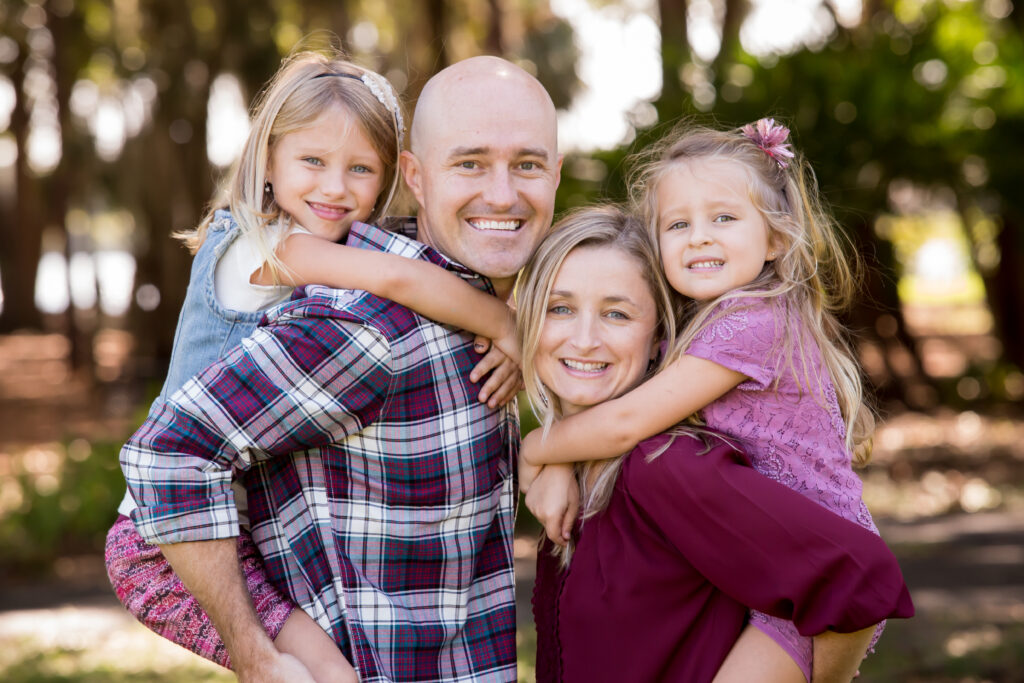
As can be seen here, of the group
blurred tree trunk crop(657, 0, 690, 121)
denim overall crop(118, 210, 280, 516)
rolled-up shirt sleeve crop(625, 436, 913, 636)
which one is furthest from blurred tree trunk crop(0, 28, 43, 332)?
rolled-up shirt sleeve crop(625, 436, 913, 636)

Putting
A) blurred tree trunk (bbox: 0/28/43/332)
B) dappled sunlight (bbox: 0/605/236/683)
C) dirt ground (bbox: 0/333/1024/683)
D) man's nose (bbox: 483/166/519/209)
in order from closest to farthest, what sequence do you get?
man's nose (bbox: 483/166/519/209)
dirt ground (bbox: 0/333/1024/683)
dappled sunlight (bbox: 0/605/236/683)
blurred tree trunk (bbox: 0/28/43/332)

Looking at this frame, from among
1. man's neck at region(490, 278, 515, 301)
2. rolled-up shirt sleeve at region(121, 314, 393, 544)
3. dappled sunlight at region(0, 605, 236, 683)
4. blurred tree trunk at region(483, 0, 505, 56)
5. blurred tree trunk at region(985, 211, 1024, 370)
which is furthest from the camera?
blurred tree trunk at region(483, 0, 505, 56)

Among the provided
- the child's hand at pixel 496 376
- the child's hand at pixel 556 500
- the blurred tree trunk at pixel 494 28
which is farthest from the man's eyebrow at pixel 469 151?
the blurred tree trunk at pixel 494 28

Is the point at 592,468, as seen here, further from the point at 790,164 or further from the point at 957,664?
the point at 957,664

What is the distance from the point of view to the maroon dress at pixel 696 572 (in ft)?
7.66

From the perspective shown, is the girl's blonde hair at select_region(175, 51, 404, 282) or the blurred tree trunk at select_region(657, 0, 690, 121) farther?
the blurred tree trunk at select_region(657, 0, 690, 121)

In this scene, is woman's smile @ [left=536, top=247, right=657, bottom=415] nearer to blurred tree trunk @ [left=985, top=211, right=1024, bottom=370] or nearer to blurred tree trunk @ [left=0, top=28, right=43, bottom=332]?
blurred tree trunk @ [left=985, top=211, right=1024, bottom=370]

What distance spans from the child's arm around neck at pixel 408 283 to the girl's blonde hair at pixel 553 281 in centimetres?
6

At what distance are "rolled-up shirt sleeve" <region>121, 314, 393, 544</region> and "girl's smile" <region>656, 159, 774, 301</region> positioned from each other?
2.55ft

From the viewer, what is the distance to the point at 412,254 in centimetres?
287

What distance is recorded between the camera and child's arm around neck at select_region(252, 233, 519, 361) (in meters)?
2.68

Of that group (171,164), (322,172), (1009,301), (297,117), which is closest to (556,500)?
(322,172)

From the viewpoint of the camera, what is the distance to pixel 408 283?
2.67 metres

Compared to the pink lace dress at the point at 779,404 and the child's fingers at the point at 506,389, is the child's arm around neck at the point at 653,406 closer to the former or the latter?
the pink lace dress at the point at 779,404
